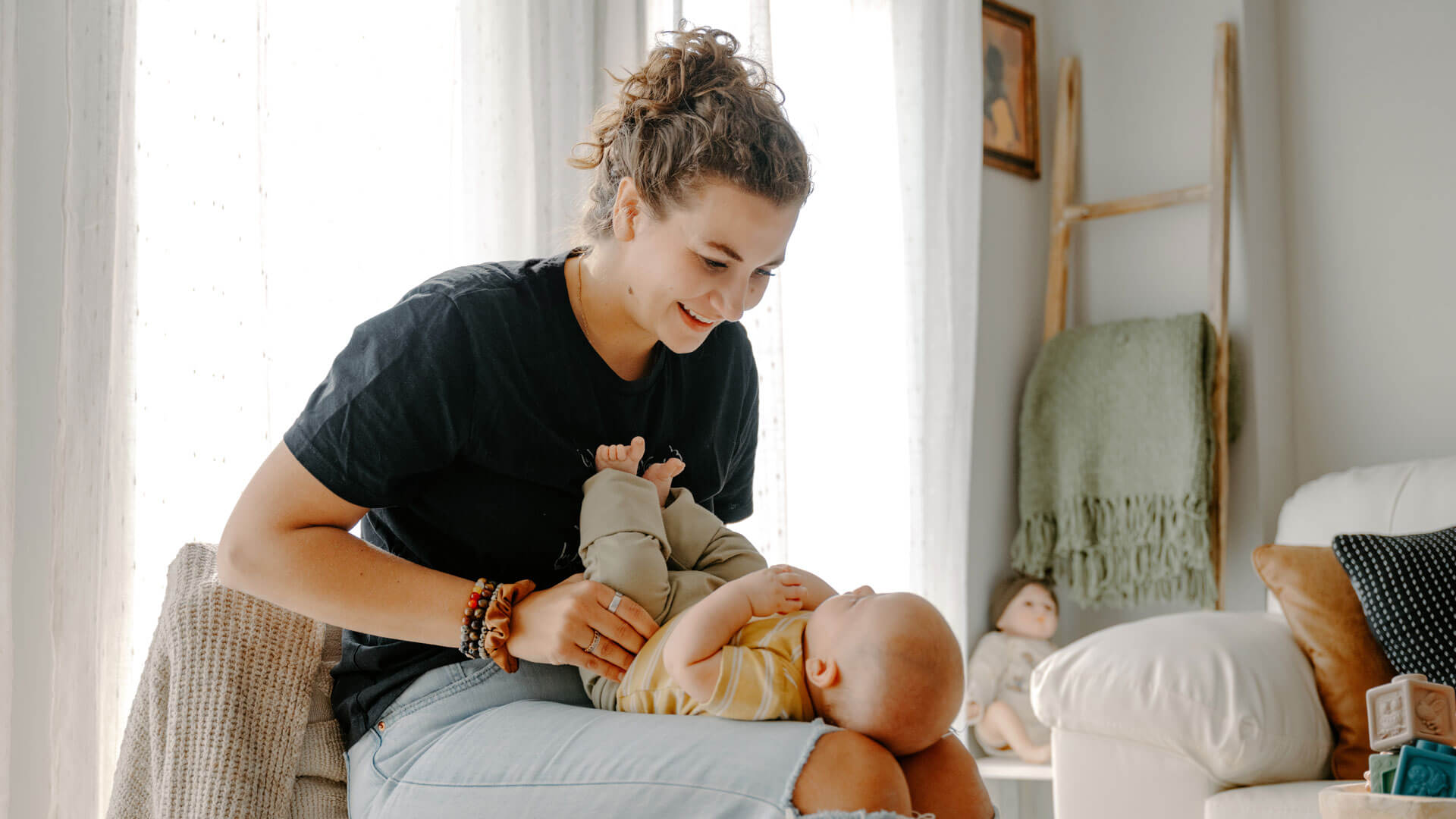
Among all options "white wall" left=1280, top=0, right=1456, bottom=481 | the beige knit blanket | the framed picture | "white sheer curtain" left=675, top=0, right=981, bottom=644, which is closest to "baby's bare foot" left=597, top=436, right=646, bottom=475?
the beige knit blanket

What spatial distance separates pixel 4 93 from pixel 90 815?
2.86 ft

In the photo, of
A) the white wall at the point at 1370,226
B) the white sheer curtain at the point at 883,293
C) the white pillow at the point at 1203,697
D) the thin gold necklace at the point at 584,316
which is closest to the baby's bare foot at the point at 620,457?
the thin gold necklace at the point at 584,316

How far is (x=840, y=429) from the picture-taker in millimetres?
2621

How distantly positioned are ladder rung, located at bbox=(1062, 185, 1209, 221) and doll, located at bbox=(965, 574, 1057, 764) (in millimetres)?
990

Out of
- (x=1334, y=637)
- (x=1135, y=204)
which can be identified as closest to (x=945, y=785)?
(x=1334, y=637)

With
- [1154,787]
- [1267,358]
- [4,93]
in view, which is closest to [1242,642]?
[1154,787]

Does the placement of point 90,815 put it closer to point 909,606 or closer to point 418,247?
point 418,247

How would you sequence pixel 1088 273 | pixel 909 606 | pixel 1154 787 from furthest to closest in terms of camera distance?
1. pixel 1088 273
2. pixel 1154 787
3. pixel 909 606

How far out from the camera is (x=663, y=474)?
4.22ft

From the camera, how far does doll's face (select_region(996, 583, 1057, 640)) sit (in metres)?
2.85

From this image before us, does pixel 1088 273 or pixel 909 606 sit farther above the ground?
pixel 1088 273

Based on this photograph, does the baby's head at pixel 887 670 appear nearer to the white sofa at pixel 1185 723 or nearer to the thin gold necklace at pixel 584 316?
the thin gold necklace at pixel 584 316

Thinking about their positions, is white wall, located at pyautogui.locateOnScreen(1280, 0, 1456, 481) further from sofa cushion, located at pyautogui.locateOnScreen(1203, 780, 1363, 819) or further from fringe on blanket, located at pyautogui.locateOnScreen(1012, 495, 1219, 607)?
sofa cushion, located at pyautogui.locateOnScreen(1203, 780, 1363, 819)

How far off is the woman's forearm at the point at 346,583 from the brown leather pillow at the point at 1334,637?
4.94ft
